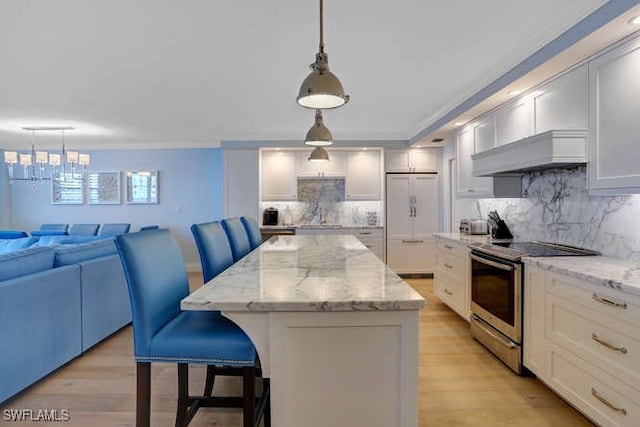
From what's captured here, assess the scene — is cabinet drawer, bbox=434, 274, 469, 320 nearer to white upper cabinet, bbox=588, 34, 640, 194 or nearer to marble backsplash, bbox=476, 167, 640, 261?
marble backsplash, bbox=476, 167, 640, 261

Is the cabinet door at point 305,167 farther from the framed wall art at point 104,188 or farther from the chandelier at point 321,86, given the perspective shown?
the chandelier at point 321,86

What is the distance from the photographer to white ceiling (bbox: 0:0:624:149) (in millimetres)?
2188

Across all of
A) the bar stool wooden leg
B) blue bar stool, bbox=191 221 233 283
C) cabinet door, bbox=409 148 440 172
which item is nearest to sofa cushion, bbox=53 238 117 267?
blue bar stool, bbox=191 221 233 283

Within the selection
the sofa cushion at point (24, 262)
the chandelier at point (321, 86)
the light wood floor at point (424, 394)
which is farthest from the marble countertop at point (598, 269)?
the sofa cushion at point (24, 262)

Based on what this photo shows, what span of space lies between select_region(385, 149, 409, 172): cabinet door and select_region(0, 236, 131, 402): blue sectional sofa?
4136 millimetres

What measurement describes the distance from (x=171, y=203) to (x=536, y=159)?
5949mm

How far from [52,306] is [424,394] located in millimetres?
2631

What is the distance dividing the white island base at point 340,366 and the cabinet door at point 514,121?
253 cm

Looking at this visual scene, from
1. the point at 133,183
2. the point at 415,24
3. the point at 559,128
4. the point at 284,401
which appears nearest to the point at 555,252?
the point at 559,128

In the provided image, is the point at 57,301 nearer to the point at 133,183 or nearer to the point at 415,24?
the point at 415,24

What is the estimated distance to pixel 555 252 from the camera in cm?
257

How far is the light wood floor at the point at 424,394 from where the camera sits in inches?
79.1

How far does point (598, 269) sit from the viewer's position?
6.41ft

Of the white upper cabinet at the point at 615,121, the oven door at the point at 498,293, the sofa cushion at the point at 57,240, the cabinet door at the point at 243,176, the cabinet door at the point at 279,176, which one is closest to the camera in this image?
the white upper cabinet at the point at 615,121
